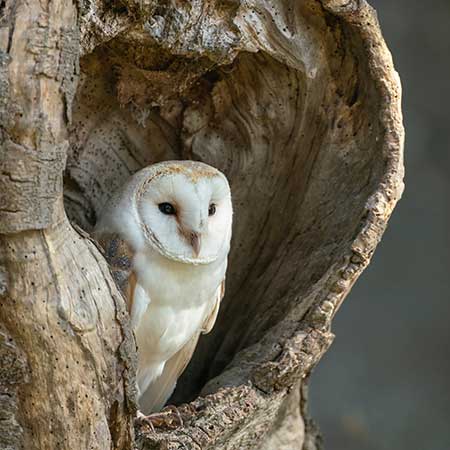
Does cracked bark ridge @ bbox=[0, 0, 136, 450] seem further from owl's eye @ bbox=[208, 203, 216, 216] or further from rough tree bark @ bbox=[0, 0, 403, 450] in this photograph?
owl's eye @ bbox=[208, 203, 216, 216]

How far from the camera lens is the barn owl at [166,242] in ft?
6.03

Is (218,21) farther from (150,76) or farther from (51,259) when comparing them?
(51,259)

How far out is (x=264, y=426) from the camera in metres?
1.88

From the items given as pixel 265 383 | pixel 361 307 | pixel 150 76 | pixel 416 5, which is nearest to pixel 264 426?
pixel 265 383

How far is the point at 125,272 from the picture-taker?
1833mm

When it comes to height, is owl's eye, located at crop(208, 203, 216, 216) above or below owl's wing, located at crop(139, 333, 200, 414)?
above

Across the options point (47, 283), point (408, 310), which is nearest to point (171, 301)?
point (47, 283)

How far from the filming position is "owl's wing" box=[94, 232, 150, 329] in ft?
6.01

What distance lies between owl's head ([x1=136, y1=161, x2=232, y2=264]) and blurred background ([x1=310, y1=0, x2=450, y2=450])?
138cm

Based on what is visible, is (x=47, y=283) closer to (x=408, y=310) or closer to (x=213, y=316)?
(x=213, y=316)

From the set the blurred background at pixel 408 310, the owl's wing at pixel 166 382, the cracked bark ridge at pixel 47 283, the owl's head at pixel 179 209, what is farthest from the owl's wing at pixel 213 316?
the blurred background at pixel 408 310

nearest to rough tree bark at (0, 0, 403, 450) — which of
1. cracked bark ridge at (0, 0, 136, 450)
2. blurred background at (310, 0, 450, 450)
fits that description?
cracked bark ridge at (0, 0, 136, 450)

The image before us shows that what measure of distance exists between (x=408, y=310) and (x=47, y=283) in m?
1.95

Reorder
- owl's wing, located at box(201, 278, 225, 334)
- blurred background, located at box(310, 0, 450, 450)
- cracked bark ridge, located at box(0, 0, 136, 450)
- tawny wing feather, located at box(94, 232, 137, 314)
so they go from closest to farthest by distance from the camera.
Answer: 1. cracked bark ridge, located at box(0, 0, 136, 450)
2. tawny wing feather, located at box(94, 232, 137, 314)
3. owl's wing, located at box(201, 278, 225, 334)
4. blurred background, located at box(310, 0, 450, 450)
